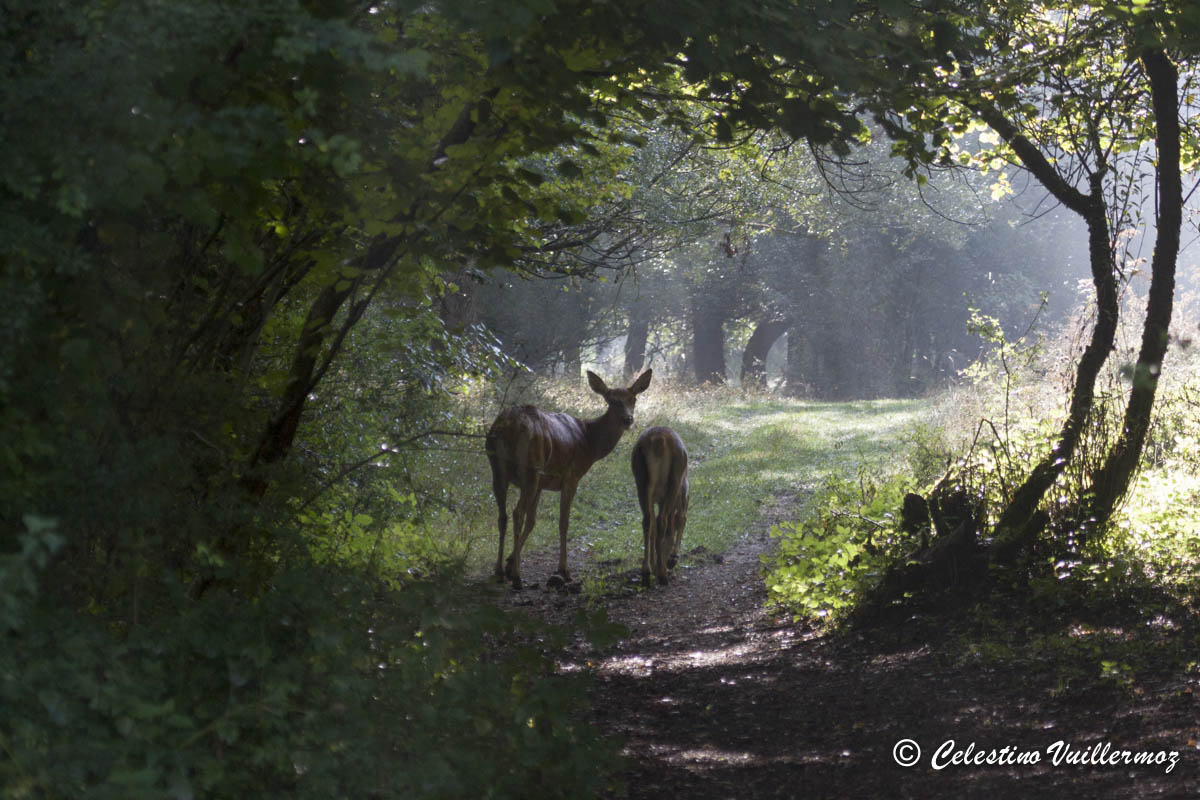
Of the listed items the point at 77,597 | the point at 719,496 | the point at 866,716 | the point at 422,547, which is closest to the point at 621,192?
the point at 422,547

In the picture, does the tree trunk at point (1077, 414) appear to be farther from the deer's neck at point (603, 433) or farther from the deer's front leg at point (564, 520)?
the deer's neck at point (603, 433)

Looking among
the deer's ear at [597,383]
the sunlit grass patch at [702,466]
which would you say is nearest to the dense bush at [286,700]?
the sunlit grass patch at [702,466]

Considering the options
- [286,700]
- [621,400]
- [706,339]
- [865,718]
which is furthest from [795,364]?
[286,700]

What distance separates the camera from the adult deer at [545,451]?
9734 mm

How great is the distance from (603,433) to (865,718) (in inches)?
229

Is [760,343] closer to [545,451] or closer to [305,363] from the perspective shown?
[545,451]

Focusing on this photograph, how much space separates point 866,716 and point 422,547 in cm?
371

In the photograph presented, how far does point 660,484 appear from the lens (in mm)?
10414

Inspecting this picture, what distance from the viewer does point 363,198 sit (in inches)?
154

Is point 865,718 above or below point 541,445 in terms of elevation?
below

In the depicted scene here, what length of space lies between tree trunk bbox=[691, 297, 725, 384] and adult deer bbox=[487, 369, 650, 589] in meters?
32.5

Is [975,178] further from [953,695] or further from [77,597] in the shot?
[77,597]

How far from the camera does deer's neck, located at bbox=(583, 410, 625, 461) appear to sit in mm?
10820

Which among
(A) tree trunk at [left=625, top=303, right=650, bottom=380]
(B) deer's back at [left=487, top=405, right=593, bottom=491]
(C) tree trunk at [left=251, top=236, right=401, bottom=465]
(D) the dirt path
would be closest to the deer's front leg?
(B) deer's back at [left=487, top=405, right=593, bottom=491]
